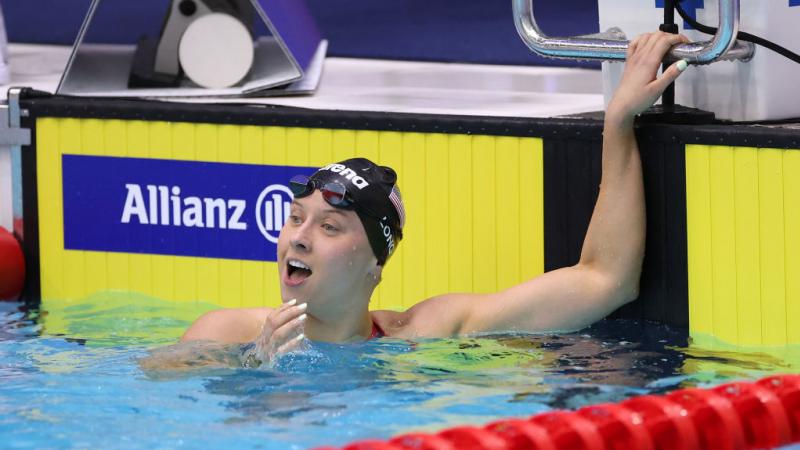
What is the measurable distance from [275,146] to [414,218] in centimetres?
45

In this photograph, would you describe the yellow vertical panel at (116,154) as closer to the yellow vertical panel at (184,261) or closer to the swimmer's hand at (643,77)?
the yellow vertical panel at (184,261)

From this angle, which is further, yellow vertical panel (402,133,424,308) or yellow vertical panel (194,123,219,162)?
yellow vertical panel (194,123,219,162)

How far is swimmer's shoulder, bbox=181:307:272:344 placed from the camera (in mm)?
3598

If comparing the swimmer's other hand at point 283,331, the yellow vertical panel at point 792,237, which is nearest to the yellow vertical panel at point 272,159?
the swimmer's other hand at point 283,331

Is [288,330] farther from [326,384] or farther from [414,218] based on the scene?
[414,218]

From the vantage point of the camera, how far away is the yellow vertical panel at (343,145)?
4.12 m

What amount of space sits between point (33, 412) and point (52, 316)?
1.14 metres

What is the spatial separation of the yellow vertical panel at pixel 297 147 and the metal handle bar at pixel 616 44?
2.36ft

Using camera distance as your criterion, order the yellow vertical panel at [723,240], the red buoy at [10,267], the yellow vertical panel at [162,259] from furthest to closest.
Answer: the red buoy at [10,267], the yellow vertical panel at [162,259], the yellow vertical panel at [723,240]

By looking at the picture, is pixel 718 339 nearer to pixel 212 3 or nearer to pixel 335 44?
pixel 212 3

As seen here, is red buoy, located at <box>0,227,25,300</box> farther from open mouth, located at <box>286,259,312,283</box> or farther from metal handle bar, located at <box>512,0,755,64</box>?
metal handle bar, located at <box>512,0,755,64</box>

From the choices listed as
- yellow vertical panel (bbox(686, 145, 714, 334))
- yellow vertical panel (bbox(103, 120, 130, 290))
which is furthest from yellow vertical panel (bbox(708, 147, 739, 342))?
yellow vertical panel (bbox(103, 120, 130, 290))

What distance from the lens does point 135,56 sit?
16.8ft

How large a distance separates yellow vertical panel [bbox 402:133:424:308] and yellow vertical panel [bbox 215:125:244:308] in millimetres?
503
